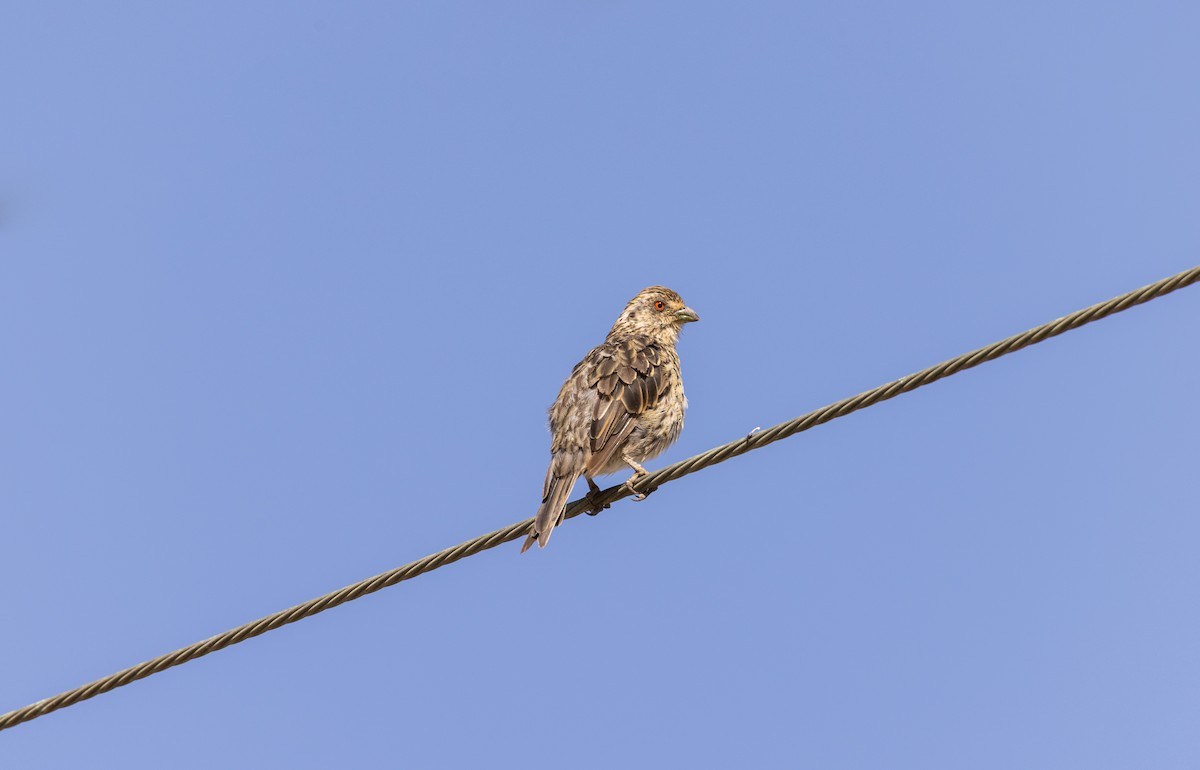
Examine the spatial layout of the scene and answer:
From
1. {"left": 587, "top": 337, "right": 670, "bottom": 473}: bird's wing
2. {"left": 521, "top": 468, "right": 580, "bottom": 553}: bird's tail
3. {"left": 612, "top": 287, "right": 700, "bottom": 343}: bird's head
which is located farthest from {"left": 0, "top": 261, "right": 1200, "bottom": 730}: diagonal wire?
{"left": 612, "top": 287, "right": 700, "bottom": 343}: bird's head

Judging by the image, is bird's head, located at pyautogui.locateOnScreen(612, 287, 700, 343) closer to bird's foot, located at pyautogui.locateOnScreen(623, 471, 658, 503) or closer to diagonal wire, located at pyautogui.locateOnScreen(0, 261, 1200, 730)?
bird's foot, located at pyautogui.locateOnScreen(623, 471, 658, 503)

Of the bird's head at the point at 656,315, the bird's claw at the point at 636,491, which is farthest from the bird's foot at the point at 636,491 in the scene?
the bird's head at the point at 656,315

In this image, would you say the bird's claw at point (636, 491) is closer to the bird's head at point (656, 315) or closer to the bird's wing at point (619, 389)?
the bird's wing at point (619, 389)

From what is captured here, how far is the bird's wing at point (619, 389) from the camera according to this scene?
8992mm

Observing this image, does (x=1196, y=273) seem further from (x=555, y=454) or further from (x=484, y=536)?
(x=555, y=454)

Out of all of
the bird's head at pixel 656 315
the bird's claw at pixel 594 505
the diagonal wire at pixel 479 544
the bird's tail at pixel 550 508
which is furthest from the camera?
the bird's head at pixel 656 315

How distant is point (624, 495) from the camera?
849 centimetres

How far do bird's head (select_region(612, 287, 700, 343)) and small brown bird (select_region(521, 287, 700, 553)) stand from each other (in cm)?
87

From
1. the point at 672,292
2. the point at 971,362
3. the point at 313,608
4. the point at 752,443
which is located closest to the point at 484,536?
the point at 313,608

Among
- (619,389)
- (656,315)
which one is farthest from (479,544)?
(656,315)

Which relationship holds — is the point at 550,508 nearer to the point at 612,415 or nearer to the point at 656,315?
the point at 612,415

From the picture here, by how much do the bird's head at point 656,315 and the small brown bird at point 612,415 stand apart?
867mm

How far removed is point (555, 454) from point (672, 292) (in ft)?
11.1

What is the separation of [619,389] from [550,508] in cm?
145
